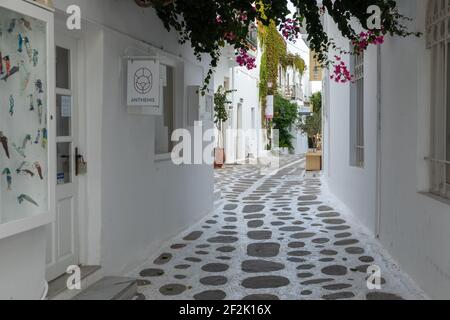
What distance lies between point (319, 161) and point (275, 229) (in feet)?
34.4

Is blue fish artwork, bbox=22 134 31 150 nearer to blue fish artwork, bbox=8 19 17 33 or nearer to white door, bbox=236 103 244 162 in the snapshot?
blue fish artwork, bbox=8 19 17 33

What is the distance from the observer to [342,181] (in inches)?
398

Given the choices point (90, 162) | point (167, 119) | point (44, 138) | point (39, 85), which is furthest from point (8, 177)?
point (167, 119)

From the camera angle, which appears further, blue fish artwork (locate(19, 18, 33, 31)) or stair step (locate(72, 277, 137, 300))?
stair step (locate(72, 277, 137, 300))

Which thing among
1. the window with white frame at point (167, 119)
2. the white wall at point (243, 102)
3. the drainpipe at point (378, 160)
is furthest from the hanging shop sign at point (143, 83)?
the white wall at point (243, 102)

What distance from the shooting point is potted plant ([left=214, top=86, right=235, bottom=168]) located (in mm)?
15602

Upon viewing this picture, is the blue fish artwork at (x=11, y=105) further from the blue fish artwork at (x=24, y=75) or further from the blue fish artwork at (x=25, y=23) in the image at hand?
the blue fish artwork at (x=25, y=23)

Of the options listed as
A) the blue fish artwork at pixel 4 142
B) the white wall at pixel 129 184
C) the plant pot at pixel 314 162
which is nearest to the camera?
the blue fish artwork at pixel 4 142

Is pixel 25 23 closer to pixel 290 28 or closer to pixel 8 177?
pixel 8 177

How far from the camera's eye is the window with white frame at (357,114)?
8.62 m

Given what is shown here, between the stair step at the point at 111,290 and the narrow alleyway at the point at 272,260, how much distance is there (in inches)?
7.6

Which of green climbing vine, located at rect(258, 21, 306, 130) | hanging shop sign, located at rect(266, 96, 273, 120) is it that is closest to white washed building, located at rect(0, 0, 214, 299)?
green climbing vine, located at rect(258, 21, 306, 130)

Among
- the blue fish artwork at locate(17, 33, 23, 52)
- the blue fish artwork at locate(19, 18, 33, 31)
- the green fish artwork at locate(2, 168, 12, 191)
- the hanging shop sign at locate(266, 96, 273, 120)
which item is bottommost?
the green fish artwork at locate(2, 168, 12, 191)
